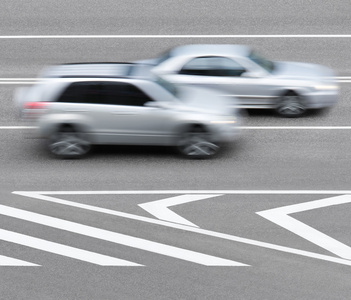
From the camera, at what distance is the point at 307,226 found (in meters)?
10.9

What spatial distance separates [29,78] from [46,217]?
7.21 metres

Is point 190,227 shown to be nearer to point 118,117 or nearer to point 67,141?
point 118,117

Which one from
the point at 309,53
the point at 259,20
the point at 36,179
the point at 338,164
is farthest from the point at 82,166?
the point at 259,20

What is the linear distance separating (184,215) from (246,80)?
4.80m

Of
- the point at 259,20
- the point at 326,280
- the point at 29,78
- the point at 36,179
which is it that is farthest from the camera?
the point at 259,20

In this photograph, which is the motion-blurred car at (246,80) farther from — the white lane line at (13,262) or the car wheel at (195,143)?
the white lane line at (13,262)

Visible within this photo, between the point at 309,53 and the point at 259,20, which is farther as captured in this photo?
the point at 259,20

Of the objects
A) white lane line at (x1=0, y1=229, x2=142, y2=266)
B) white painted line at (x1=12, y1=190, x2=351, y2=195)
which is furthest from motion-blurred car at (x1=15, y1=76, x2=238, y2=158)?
white lane line at (x1=0, y1=229, x2=142, y2=266)

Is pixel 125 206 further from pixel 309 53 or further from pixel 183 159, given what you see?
pixel 309 53

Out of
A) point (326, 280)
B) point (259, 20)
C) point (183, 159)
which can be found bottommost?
point (326, 280)

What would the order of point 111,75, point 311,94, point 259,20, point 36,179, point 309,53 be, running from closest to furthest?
point 36,179 → point 111,75 → point 311,94 → point 309,53 → point 259,20

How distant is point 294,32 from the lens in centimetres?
2014

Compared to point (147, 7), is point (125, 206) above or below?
below

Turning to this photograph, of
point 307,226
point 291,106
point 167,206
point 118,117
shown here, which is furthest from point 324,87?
point 167,206
